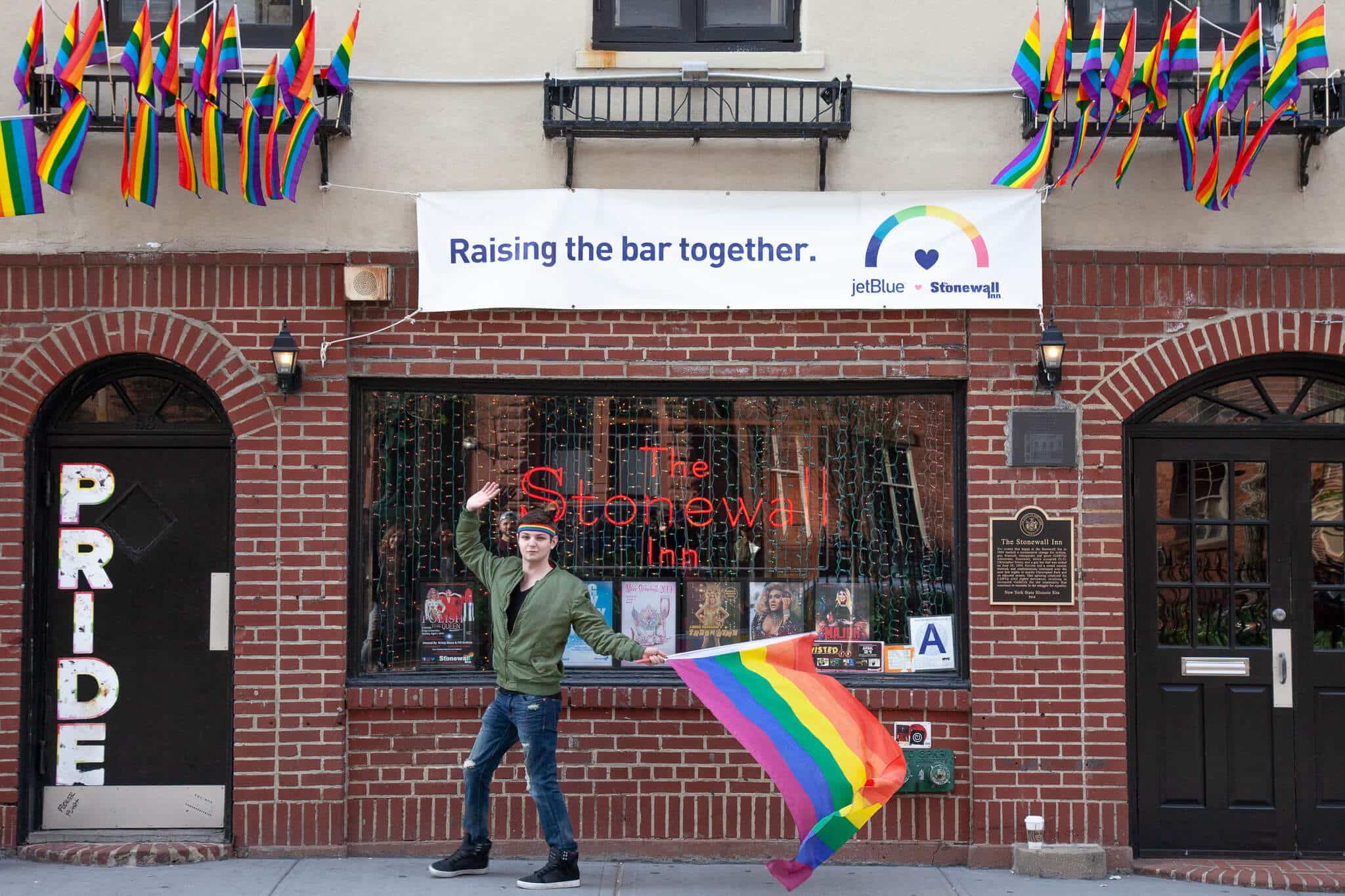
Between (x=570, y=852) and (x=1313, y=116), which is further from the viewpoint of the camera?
(x=1313, y=116)

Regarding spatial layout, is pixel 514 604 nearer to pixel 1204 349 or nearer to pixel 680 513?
pixel 680 513

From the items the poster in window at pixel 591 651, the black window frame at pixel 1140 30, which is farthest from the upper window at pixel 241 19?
the black window frame at pixel 1140 30

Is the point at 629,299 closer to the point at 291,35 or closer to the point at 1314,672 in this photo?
the point at 291,35

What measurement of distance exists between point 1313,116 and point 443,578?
5.14 metres

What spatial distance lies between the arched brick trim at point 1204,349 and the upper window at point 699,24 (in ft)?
8.15

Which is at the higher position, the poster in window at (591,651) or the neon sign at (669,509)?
the neon sign at (669,509)

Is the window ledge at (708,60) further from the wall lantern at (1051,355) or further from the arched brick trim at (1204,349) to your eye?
the arched brick trim at (1204,349)

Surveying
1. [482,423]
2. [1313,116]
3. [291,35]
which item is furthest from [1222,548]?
[291,35]

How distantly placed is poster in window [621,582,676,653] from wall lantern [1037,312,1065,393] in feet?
7.33

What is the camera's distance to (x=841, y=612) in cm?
683

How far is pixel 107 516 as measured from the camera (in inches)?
266

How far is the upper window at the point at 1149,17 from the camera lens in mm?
6766

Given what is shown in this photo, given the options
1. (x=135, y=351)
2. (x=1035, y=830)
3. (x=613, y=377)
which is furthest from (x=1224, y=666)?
(x=135, y=351)

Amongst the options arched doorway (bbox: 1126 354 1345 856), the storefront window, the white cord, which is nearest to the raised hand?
the storefront window
